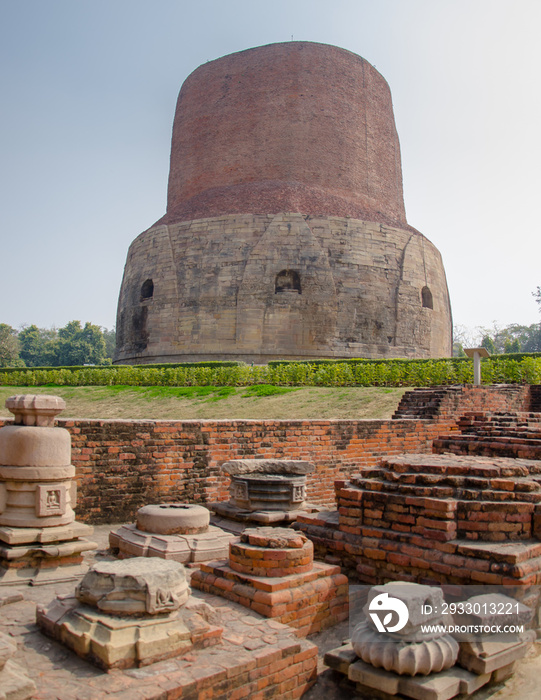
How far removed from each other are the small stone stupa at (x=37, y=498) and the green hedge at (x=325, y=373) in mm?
8181

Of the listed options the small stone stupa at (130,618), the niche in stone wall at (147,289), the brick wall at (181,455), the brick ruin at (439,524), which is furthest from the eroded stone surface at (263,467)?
the niche in stone wall at (147,289)

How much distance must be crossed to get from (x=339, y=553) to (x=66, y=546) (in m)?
1.86

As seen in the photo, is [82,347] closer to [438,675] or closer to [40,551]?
[40,551]

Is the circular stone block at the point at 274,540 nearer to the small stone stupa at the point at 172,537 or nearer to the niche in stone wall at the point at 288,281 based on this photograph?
the small stone stupa at the point at 172,537

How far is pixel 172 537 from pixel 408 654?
79.4 inches

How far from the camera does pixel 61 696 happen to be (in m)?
2.14

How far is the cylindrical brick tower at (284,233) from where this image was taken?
1548 centimetres

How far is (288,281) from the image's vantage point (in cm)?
1577

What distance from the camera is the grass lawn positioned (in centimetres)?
954

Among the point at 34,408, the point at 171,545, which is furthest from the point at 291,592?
the point at 34,408

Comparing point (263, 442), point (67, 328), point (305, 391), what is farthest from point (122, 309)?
point (67, 328)

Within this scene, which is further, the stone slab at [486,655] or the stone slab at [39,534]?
the stone slab at [39,534]

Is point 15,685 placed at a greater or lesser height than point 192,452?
lesser

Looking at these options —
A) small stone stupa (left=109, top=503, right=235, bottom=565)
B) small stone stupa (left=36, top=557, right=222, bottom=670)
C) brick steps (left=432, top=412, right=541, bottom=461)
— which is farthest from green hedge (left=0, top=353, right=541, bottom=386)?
small stone stupa (left=36, top=557, right=222, bottom=670)
